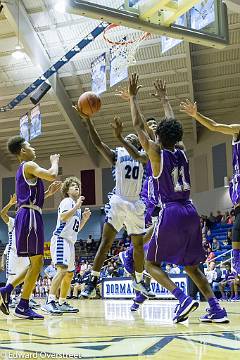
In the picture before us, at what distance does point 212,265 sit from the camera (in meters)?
13.1

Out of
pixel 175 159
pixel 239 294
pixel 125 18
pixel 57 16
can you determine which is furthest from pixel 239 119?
pixel 175 159

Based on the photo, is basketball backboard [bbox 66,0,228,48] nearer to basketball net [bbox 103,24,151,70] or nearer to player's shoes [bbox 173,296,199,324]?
player's shoes [bbox 173,296,199,324]

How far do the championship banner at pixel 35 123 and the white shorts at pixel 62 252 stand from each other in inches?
442

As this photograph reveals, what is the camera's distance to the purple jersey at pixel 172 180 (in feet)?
14.4

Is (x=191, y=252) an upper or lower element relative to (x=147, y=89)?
lower

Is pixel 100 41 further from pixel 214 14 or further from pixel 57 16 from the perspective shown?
pixel 214 14

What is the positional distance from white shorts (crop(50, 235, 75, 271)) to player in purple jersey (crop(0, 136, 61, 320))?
781 millimetres

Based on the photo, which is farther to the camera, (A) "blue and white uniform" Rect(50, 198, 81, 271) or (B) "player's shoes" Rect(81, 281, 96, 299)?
(A) "blue and white uniform" Rect(50, 198, 81, 271)

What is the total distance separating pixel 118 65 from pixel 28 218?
8910 mm

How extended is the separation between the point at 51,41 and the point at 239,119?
9764 mm

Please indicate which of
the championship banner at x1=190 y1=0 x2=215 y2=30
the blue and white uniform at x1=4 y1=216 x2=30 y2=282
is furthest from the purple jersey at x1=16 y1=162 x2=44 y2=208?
the championship banner at x1=190 y1=0 x2=215 y2=30

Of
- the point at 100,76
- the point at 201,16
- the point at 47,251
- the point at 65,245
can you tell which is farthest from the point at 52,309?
the point at 47,251

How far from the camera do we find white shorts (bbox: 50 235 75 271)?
6180 millimetres

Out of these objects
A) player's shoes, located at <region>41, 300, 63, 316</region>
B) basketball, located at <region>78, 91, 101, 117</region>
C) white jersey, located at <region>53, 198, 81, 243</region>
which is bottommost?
player's shoes, located at <region>41, 300, 63, 316</region>
